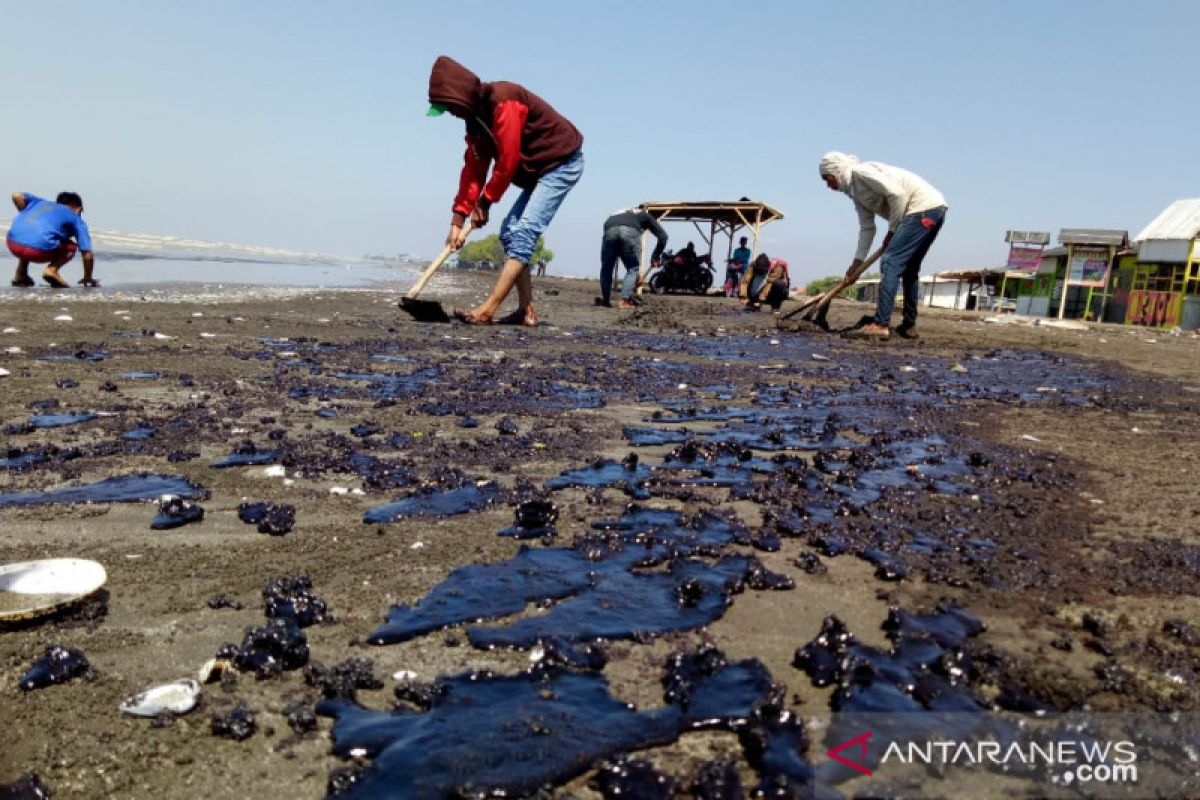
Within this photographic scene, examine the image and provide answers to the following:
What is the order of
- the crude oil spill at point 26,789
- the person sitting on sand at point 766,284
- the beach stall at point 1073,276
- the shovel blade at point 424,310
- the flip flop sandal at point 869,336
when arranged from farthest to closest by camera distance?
1. the beach stall at point 1073,276
2. the person sitting on sand at point 766,284
3. the flip flop sandal at point 869,336
4. the shovel blade at point 424,310
5. the crude oil spill at point 26,789

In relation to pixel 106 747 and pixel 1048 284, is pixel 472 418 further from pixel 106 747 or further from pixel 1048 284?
pixel 1048 284

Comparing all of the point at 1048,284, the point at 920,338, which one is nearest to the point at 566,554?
the point at 920,338

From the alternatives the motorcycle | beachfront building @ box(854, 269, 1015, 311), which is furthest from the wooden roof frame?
beachfront building @ box(854, 269, 1015, 311)

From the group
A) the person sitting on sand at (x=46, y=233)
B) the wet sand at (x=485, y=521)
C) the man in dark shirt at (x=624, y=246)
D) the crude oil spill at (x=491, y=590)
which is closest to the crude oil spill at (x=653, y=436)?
the wet sand at (x=485, y=521)

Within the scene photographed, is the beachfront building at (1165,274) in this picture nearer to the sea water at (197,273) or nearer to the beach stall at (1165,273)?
the beach stall at (1165,273)

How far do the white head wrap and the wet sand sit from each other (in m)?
3.42

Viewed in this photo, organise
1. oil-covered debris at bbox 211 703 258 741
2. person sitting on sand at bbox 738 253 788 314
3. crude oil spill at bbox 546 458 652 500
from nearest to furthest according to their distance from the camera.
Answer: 1. oil-covered debris at bbox 211 703 258 741
2. crude oil spill at bbox 546 458 652 500
3. person sitting on sand at bbox 738 253 788 314

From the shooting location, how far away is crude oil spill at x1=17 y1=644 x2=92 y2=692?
56.5 inches

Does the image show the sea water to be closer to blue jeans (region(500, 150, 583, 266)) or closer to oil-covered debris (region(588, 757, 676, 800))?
blue jeans (region(500, 150, 583, 266))

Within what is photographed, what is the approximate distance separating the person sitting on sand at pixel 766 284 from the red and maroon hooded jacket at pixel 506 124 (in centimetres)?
839

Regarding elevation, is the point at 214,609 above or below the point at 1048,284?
below

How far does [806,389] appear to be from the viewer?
204 inches

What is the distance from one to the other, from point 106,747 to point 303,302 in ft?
37.2

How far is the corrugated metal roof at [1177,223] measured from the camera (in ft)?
75.7
